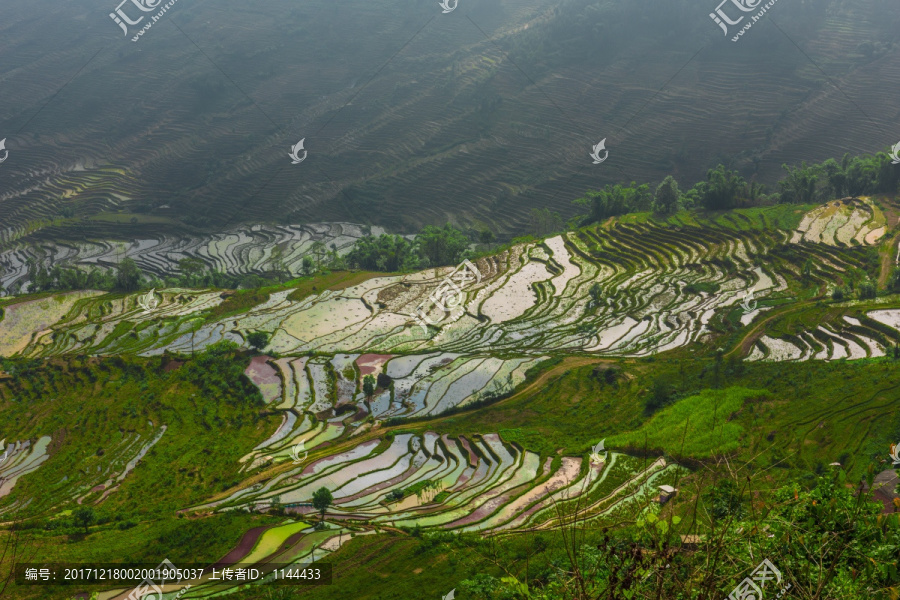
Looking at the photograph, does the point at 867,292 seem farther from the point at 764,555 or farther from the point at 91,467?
the point at 91,467

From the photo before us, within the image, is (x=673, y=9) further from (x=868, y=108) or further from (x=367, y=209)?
(x=367, y=209)

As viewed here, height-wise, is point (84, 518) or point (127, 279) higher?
point (127, 279)

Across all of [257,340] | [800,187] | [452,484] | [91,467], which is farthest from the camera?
[800,187]

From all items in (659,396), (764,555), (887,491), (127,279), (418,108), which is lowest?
(887,491)

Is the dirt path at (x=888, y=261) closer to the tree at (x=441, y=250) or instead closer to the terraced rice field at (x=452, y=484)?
the terraced rice field at (x=452, y=484)

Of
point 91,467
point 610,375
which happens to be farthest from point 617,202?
point 91,467

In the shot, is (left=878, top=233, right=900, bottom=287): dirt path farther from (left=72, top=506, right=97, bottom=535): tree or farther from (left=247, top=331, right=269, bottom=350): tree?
(left=72, top=506, right=97, bottom=535): tree

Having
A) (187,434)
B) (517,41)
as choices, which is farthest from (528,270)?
(517,41)
